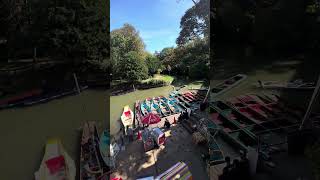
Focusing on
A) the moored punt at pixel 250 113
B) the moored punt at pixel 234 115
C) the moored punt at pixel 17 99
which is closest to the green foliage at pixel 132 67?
the moored punt at pixel 17 99

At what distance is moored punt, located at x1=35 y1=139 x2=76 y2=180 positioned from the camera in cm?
174

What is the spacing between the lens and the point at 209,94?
2109 mm

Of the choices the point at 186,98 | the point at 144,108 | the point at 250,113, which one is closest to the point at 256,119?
the point at 250,113

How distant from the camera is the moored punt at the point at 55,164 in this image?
174 cm

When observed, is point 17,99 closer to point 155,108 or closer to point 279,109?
point 155,108

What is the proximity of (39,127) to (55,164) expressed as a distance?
0.91 ft

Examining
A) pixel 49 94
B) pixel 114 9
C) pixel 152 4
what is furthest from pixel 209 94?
pixel 49 94

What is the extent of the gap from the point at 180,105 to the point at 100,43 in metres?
0.79

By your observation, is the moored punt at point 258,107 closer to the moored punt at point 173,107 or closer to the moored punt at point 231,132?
the moored punt at point 231,132

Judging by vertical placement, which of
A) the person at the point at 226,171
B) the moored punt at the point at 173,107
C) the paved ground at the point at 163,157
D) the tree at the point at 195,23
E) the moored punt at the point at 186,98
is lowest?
the person at the point at 226,171

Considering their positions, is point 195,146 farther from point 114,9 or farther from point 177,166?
point 114,9

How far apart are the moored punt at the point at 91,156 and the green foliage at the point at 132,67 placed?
0.43 metres

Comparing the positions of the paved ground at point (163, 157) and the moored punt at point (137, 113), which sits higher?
the moored punt at point (137, 113)

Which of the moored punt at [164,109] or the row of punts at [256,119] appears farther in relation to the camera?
the row of punts at [256,119]
